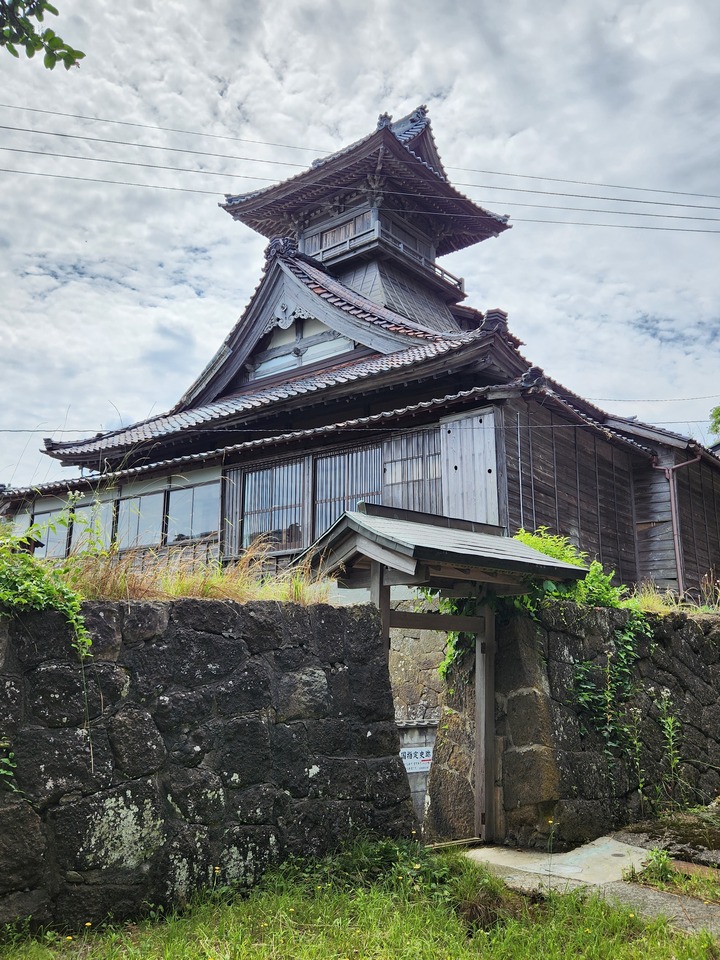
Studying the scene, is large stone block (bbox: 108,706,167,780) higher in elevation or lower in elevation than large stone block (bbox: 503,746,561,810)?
higher

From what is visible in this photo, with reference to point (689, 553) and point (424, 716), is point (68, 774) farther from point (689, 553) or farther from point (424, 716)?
point (689, 553)

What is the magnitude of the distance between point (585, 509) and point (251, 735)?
10907 mm

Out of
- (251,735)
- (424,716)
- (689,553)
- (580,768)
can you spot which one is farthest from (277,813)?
(689,553)

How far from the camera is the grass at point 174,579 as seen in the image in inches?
215

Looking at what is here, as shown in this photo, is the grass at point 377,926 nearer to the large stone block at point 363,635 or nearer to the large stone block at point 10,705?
the large stone block at point 10,705

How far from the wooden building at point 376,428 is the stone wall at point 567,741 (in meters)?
4.27

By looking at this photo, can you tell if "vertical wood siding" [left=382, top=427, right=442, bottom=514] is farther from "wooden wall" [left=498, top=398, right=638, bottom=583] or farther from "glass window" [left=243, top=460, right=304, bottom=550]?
"glass window" [left=243, top=460, right=304, bottom=550]

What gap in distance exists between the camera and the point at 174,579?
6.12 m

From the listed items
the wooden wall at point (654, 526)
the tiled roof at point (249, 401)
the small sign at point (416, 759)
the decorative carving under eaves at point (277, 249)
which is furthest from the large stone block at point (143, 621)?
the decorative carving under eaves at point (277, 249)

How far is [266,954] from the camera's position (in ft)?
14.2

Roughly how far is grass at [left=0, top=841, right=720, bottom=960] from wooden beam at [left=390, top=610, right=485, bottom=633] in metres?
1.94

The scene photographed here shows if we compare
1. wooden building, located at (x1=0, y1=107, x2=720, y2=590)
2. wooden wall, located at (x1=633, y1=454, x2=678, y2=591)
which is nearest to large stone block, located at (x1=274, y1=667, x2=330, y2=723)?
wooden building, located at (x1=0, y1=107, x2=720, y2=590)

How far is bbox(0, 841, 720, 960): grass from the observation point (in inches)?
173

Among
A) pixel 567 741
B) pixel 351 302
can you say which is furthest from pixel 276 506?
pixel 567 741
